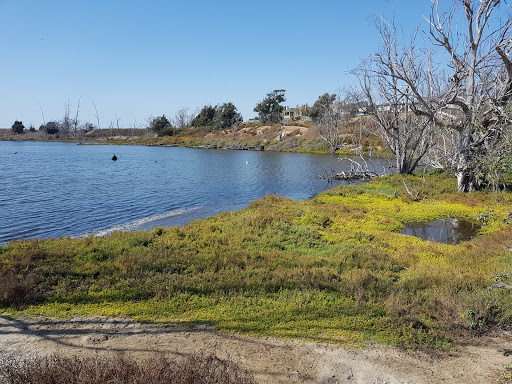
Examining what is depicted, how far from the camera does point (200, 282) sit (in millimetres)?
8656

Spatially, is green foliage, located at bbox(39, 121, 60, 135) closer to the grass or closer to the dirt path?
the grass

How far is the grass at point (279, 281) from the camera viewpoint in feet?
23.1

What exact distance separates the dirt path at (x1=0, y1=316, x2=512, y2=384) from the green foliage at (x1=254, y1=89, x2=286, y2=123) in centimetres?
11708

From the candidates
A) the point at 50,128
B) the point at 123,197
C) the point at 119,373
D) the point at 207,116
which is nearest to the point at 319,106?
the point at 207,116

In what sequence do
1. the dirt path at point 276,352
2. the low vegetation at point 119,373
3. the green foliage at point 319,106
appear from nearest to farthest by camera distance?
1. the low vegetation at point 119,373
2. the dirt path at point 276,352
3. the green foliage at point 319,106

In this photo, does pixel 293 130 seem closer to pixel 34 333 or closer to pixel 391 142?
pixel 391 142

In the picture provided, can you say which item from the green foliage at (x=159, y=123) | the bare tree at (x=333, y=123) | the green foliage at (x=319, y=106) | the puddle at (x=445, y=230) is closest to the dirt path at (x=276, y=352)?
the puddle at (x=445, y=230)

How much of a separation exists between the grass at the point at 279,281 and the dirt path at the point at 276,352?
1.07 feet

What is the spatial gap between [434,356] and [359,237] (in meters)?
7.54

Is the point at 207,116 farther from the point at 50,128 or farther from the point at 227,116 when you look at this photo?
the point at 50,128

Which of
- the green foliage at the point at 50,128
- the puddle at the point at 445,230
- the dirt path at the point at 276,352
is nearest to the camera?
the dirt path at the point at 276,352

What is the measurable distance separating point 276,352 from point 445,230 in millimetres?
12984

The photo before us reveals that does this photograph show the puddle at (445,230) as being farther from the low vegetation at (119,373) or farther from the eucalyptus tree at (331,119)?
the eucalyptus tree at (331,119)

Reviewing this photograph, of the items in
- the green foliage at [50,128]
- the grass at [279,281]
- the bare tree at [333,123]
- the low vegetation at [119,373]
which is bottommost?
the grass at [279,281]
